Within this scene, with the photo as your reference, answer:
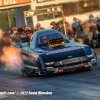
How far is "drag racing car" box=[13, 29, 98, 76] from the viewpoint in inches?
349

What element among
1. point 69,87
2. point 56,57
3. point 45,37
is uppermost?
point 45,37

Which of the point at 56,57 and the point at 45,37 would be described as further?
the point at 45,37

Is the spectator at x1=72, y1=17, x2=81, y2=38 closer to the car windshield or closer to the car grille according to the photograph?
the car windshield

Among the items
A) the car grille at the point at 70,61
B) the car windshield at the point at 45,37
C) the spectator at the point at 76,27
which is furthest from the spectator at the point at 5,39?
the car grille at the point at 70,61

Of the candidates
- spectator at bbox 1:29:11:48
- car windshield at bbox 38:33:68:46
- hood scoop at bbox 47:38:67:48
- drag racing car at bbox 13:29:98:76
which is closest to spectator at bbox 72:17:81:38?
spectator at bbox 1:29:11:48

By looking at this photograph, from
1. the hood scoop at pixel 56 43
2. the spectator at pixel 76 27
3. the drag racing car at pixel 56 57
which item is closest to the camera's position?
the drag racing car at pixel 56 57

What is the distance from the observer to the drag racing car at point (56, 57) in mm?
8867

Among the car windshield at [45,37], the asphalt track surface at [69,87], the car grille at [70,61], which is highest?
the car windshield at [45,37]

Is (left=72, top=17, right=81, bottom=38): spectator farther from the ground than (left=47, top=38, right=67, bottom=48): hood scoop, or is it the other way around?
(left=47, top=38, right=67, bottom=48): hood scoop

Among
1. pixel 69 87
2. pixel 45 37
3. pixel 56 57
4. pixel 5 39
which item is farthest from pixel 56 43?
pixel 5 39

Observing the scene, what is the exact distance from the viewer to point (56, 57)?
8859mm

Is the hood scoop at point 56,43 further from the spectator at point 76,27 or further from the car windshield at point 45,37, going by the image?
the spectator at point 76,27

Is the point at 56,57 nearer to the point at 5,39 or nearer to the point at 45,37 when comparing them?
the point at 45,37

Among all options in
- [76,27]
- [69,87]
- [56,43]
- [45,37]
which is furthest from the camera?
[76,27]
